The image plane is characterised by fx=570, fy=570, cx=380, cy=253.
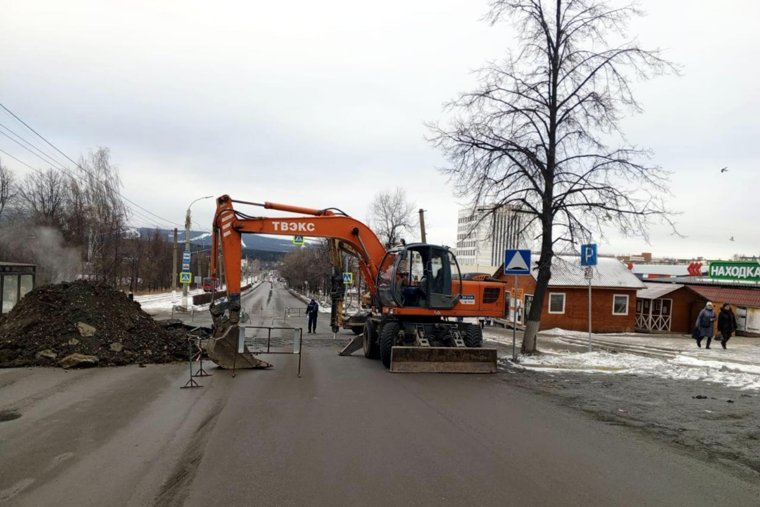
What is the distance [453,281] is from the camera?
49.3ft

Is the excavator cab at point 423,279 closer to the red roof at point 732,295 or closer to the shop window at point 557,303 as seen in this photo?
the shop window at point 557,303

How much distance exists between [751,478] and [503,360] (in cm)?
1002

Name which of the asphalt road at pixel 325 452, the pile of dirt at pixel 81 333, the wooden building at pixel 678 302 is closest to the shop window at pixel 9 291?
the pile of dirt at pixel 81 333

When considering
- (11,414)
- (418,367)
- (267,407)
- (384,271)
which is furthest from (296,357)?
(11,414)

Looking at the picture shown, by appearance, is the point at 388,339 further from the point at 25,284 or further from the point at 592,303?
the point at 592,303

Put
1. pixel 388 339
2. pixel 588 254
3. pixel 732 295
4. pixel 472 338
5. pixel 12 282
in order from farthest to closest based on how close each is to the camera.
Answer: pixel 732 295
pixel 12 282
pixel 588 254
pixel 472 338
pixel 388 339

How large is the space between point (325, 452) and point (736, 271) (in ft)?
140

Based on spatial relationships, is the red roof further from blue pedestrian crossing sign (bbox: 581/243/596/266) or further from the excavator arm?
the excavator arm

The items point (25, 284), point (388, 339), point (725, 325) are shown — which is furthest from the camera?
point (725, 325)

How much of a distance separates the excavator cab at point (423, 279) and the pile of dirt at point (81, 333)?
5.71 m

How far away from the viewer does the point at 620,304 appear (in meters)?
35.7

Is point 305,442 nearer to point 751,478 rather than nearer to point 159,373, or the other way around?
point 751,478

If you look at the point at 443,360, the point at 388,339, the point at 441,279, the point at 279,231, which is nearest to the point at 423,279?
the point at 441,279

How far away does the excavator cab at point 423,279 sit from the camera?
579 inches
